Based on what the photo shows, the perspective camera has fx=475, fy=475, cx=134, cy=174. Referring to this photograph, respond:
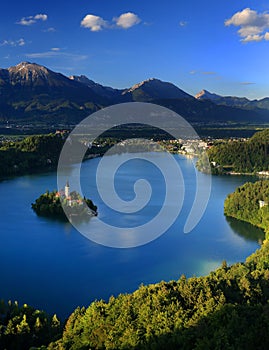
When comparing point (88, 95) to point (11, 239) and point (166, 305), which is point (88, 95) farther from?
point (166, 305)

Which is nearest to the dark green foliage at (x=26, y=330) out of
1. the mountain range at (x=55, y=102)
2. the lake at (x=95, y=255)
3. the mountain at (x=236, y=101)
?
the lake at (x=95, y=255)

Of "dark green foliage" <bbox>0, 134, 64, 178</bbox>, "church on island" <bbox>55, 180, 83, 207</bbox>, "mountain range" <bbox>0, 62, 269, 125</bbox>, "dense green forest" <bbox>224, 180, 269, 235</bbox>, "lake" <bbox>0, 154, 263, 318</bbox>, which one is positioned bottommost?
"lake" <bbox>0, 154, 263, 318</bbox>

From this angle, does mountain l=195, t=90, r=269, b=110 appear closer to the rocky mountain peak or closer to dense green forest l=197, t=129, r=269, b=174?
the rocky mountain peak

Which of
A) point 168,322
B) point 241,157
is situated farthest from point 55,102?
point 168,322

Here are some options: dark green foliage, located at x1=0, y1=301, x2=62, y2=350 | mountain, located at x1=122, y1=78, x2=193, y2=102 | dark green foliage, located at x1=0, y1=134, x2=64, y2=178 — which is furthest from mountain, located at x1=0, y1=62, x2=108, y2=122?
dark green foliage, located at x1=0, y1=301, x2=62, y2=350

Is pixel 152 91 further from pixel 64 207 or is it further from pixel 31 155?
pixel 64 207

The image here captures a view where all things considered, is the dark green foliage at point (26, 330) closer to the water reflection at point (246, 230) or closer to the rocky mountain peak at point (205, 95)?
the water reflection at point (246, 230)
